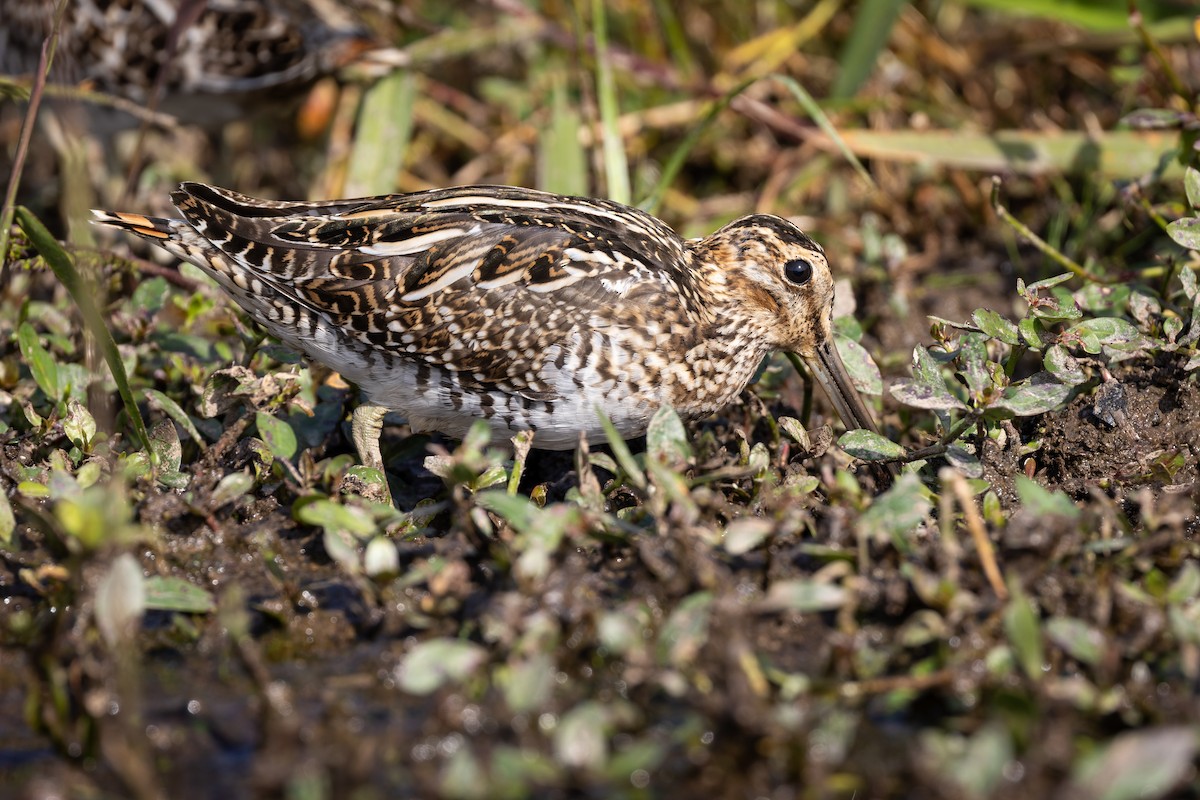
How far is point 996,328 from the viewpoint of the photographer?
3.92 metres

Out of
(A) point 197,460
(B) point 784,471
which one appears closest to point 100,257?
(A) point 197,460

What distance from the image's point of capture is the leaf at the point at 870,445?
384 cm

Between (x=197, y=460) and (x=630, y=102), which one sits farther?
(x=630, y=102)

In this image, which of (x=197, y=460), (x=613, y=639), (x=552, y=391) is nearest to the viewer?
(x=613, y=639)

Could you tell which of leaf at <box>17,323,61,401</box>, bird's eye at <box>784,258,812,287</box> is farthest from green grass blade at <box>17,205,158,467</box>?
bird's eye at <box>784,258,812,287</box>

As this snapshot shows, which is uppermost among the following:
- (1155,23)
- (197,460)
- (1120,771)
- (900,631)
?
(1155,23)

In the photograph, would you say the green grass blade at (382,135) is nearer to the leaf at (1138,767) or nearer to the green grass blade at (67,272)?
the green grass blade at (67,272)

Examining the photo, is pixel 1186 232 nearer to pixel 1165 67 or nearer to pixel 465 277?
pixel 1165 67

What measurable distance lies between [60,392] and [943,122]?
4.23 meters

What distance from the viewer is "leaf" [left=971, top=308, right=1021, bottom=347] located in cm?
391

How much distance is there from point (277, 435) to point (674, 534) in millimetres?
1389

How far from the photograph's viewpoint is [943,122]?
6238 mm

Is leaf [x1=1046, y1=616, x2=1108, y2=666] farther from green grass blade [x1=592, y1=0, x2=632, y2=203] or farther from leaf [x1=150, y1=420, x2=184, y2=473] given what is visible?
green grass blade [x1=592, y1=0, x2=632, y2=203]

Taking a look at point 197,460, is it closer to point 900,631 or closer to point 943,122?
point 900,631
